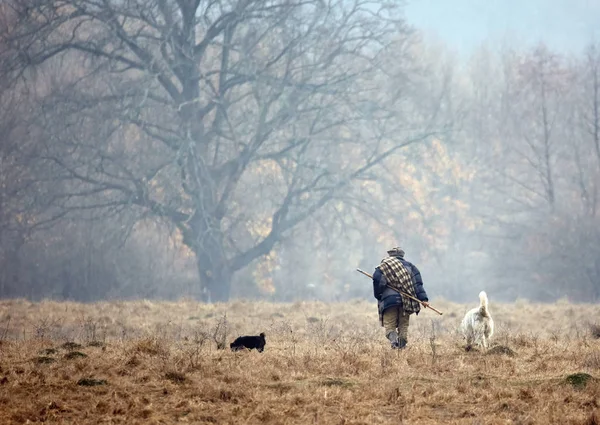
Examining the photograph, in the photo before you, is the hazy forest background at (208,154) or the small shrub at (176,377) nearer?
the small shrub at (176,377)

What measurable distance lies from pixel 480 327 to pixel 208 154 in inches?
896

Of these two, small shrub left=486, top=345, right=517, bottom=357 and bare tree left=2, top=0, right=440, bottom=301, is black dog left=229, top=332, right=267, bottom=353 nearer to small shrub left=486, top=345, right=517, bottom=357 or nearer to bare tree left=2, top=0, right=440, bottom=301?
small shrub left=486, top=345, right=517, bottom=357

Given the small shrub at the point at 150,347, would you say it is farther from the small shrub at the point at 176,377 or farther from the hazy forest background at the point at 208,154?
the hazy forest background at the point at 208,154

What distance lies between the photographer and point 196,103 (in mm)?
32750

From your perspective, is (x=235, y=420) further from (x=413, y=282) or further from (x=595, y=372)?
(x=413, y=282)

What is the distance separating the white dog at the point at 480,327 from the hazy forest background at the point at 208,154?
18.0 metres

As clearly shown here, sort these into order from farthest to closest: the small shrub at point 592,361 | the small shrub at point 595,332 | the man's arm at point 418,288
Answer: the small shrub at point 595,332, the man's arm at point 418,288, the small shrub at point 592,361

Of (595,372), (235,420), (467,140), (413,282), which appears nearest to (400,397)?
(235,420)

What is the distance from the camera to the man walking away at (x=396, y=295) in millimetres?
13562

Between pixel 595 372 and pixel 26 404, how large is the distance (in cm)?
631

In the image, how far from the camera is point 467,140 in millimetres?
54562

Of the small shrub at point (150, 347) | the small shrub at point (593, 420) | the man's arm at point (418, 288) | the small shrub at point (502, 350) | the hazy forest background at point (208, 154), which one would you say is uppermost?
the hazy forest background at point (208, 154)

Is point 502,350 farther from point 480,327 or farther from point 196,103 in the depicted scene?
point 196,103

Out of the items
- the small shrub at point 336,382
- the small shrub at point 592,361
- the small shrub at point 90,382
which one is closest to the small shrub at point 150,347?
the small shrub at point 90,382
